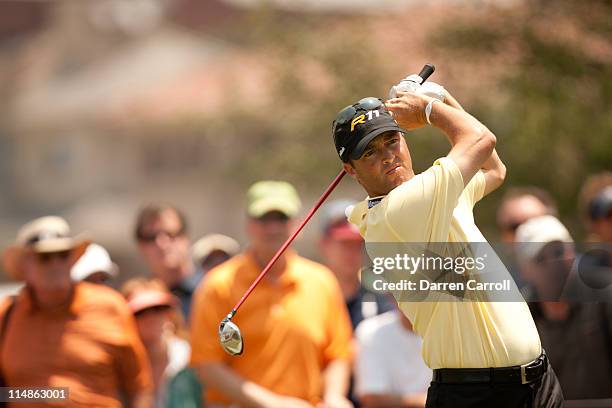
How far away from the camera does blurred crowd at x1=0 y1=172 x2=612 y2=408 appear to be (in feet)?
23.3

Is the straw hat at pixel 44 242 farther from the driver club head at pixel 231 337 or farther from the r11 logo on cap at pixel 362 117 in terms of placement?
the r11 logo on cap at pixel 362 117

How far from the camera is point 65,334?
706cm

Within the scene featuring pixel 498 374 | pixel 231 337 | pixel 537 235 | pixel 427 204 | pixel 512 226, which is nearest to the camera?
pixel 427 204

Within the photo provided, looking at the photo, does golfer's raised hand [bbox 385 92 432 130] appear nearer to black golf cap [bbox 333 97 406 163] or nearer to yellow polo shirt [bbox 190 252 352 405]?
black golf cap [bbox 333 97 406 163]

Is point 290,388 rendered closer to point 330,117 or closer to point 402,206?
point 402,206

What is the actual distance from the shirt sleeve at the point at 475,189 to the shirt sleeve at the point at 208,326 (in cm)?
234

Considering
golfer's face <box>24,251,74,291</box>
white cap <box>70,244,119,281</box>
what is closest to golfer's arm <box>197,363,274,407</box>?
golfer's face <box>24,251,74,291</box>

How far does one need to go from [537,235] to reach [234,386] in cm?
220

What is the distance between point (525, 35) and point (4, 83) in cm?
2892

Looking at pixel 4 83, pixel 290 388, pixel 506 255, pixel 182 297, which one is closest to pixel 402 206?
pixel 290 388

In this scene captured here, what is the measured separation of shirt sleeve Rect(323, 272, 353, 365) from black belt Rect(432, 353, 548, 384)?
8.01 feet

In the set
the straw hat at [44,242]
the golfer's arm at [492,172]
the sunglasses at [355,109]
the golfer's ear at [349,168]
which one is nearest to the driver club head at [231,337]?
the golfer's ear at [349,168]

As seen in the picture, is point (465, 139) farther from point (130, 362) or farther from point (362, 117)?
point (130, 362)

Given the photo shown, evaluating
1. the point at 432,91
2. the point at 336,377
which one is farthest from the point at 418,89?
the point at 336,377
